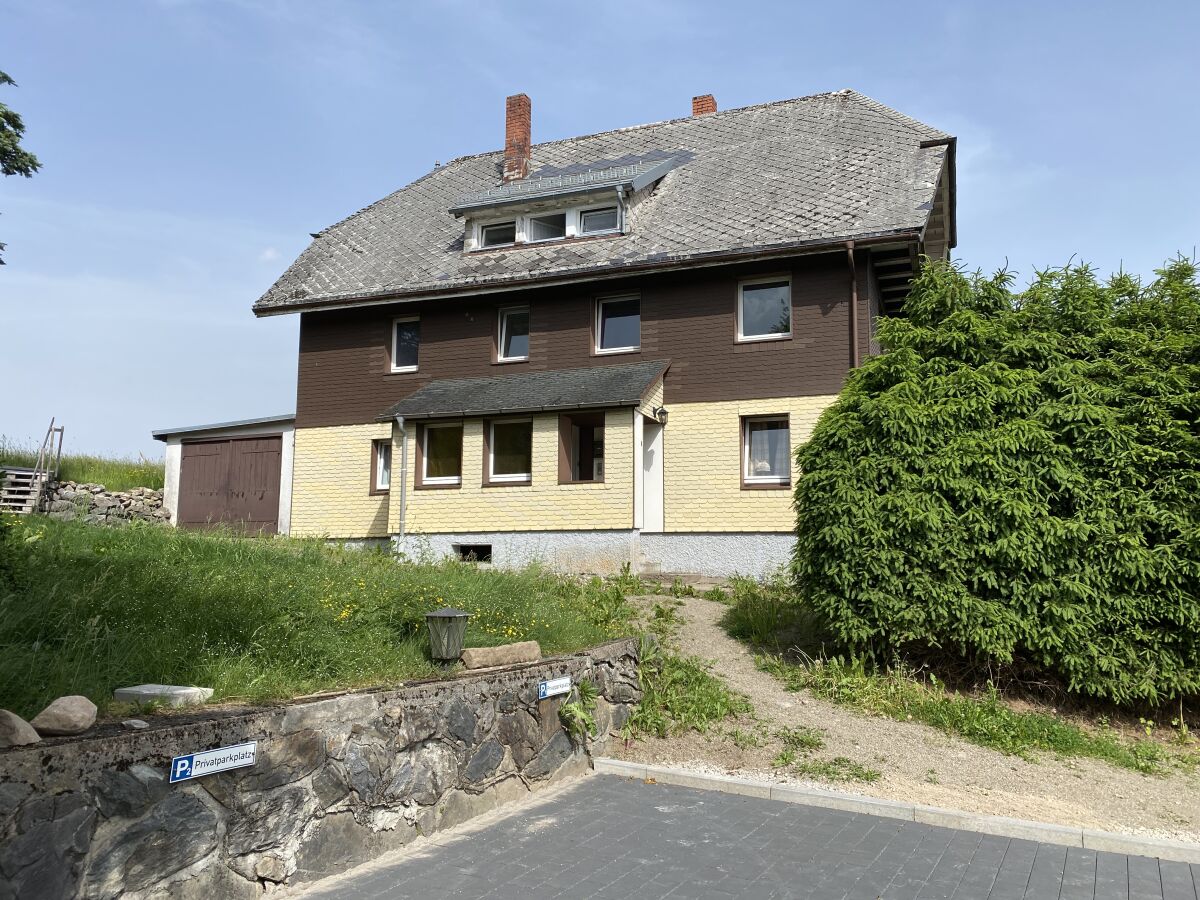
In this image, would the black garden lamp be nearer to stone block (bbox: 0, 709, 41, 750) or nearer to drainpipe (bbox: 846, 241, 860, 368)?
stone block (bbox: 0, 709, 41, 750)

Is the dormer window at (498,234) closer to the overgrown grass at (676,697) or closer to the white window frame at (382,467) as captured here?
the white window frame at (382,467)

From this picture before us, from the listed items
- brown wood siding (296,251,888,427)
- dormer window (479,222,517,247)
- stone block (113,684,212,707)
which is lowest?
stone block (113,684,212,707)

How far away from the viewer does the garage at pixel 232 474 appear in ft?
70.9

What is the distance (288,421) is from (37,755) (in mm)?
18439

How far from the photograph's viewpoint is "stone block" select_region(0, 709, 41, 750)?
4.01m

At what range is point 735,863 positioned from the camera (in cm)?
594

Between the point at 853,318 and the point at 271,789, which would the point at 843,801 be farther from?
the point at 853,318

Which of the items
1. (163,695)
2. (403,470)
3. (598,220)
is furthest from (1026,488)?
(598,220)

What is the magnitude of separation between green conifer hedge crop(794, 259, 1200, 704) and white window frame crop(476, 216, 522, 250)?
471 inches

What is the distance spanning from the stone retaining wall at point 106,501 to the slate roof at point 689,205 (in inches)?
212

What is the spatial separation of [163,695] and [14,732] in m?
1.13

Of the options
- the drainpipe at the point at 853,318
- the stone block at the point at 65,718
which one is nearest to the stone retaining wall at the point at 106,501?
the drainpipe at the point at 853,318

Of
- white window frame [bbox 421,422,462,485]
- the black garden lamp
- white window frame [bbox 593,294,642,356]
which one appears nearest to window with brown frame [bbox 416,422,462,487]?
white window frame [bbox 421,422,462,485]

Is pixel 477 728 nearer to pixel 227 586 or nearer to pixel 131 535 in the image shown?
pixel 227 586
